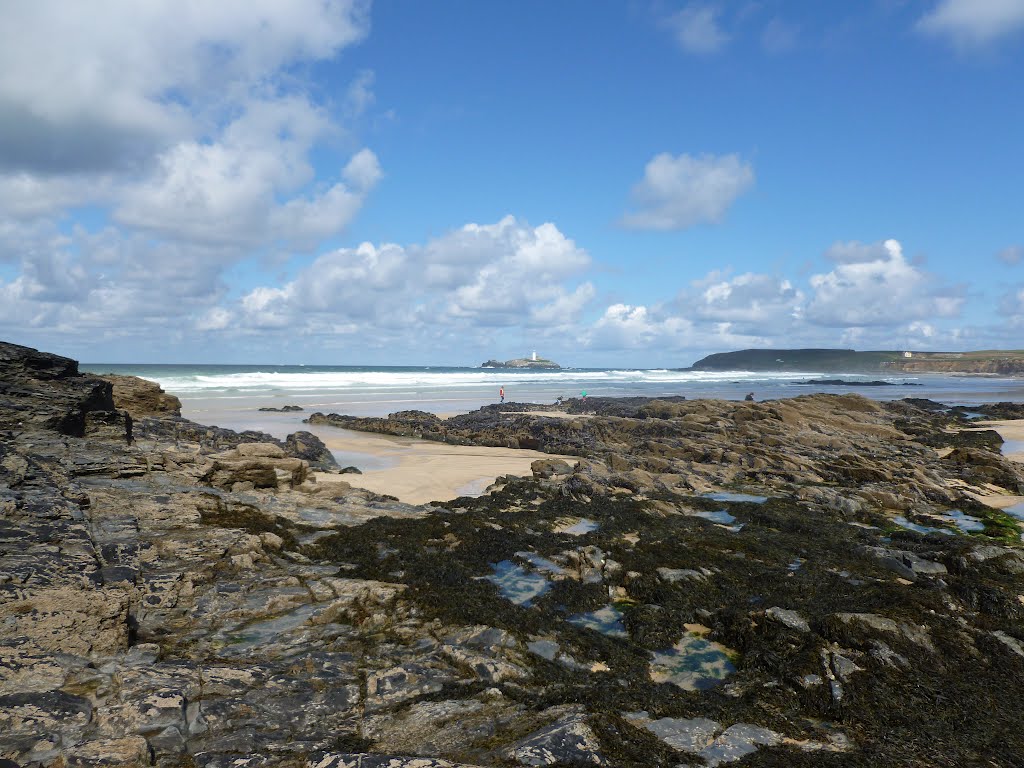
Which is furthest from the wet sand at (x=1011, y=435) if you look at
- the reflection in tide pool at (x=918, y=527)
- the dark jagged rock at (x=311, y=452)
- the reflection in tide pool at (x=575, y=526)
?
the dark jagged rock at (x=311, y=452)

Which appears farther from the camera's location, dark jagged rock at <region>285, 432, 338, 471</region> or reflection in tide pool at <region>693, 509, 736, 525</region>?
dark jagged rock at <region>285, 432, 338, 471</region>

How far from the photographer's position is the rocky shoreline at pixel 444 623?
166 inches

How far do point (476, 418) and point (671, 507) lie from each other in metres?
20.6

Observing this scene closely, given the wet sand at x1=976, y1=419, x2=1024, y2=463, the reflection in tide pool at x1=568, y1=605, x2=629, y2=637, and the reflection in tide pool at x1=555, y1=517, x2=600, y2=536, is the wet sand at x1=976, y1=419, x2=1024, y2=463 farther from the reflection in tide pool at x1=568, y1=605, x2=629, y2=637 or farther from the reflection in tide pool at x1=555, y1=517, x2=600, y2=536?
the reflection in tide pool at x1=568, y1=605, x2=629, y2=637

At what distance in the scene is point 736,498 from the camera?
613 inches

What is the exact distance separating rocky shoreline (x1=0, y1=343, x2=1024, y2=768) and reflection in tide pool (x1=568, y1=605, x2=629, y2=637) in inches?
1.9

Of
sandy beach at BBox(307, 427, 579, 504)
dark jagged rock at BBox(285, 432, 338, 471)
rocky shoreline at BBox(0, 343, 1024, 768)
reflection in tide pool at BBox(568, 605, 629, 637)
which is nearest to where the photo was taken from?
rocky shoreline at BBox(0, 343, 1024, 768)

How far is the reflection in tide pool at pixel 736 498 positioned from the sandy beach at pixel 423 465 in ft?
19.7

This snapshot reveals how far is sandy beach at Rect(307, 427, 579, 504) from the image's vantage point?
1572cm

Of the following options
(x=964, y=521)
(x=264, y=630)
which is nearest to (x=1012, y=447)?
(x=964, y=521)

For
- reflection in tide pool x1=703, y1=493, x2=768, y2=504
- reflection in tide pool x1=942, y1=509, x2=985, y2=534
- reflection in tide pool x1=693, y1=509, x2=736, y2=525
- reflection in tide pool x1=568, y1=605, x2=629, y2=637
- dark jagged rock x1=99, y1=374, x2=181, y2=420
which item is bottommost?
reflection in tide pool x1=942, y1=509, x2=985, y2=534

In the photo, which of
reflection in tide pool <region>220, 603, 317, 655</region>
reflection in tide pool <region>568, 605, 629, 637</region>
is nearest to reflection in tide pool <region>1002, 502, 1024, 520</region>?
reflection in tide pool <region>568, 605, 629, 637</region>

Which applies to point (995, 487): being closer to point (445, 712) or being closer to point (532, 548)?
point (532, 548)

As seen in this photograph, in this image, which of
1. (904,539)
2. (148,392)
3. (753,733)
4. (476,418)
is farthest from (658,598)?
(476,418)
